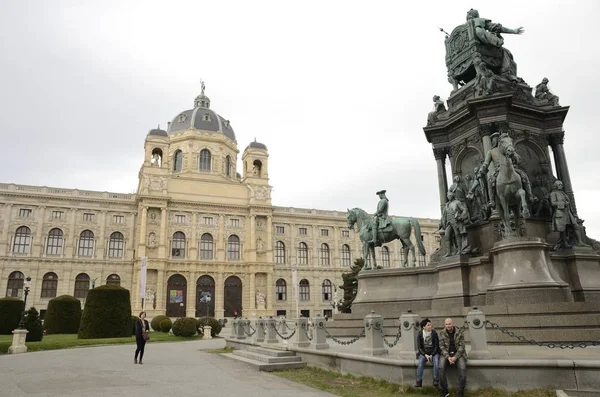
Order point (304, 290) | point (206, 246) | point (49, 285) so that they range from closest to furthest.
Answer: point (49, 285) → point (206, 246) → point (304, 290)

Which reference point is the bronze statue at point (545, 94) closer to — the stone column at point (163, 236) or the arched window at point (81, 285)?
the stone column at point (163, 236)

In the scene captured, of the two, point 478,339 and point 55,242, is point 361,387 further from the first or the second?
point 55,242

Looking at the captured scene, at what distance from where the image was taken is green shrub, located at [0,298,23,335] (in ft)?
99.7

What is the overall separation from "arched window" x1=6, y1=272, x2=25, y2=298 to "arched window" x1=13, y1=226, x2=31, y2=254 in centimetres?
303

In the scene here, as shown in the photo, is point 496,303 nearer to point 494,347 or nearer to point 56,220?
point 494,347

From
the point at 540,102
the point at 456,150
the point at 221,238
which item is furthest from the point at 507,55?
the point at 221,238

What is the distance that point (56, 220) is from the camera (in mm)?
58781

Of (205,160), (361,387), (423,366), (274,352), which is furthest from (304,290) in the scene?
(423,366)

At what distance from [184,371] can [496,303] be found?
911 centimetres

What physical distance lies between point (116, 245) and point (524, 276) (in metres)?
59.1

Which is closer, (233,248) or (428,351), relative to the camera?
(428,351)

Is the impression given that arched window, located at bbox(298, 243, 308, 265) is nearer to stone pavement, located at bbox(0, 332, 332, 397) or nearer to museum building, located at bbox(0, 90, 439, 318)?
museum building, located at bbox(0, 90, 439, 318)

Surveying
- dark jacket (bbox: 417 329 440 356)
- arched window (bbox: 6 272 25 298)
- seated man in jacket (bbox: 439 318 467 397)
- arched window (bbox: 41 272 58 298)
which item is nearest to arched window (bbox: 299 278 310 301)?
arched window (bbox: 41 272 58 298)

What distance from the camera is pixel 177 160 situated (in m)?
71.2
